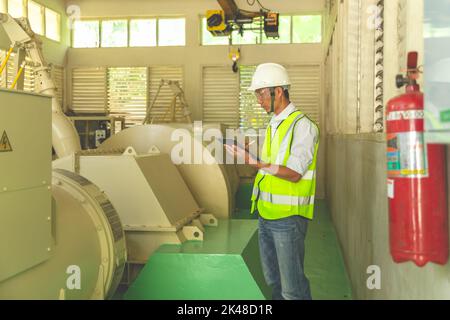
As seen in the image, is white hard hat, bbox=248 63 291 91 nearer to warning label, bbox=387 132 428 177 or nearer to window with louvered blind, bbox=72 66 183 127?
warning label, bbox=387 132 428 177

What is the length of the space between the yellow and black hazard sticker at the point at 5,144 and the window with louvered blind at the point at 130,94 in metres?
8.96

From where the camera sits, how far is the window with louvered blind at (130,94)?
1093cm

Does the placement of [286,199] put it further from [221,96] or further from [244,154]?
[221,96]

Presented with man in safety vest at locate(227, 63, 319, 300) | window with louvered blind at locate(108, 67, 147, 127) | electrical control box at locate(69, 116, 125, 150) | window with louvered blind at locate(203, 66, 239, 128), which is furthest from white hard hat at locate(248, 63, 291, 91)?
window with louvered blind at locate(108, 67, 147, 127)

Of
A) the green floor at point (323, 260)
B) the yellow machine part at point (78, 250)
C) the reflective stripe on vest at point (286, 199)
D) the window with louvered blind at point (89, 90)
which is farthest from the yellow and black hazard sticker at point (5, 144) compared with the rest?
the window with louvered blind at point (89, 90)

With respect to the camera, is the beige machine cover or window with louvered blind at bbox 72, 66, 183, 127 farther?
window with louvered blind at bbox 72, 66, 183, 127

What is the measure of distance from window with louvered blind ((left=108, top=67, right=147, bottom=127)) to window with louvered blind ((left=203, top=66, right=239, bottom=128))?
53.6 inches

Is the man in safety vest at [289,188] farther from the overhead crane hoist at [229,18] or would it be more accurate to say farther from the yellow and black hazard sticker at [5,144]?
the overhead crane hoist at [229,18]

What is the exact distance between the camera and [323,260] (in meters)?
5.30

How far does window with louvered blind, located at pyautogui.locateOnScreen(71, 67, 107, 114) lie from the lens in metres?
11.0

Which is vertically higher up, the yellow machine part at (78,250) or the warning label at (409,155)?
the warning label at (409,155)

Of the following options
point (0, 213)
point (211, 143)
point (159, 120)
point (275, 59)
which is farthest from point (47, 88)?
point (275, 59)

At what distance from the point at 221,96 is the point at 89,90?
2.93 m
